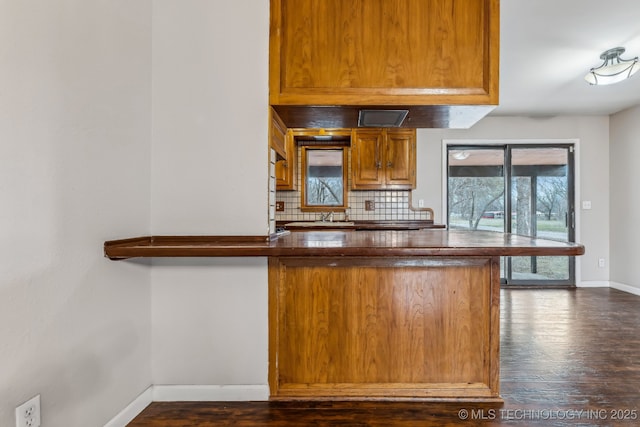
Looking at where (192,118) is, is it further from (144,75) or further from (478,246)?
(478,246)

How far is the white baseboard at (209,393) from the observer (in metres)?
1.78

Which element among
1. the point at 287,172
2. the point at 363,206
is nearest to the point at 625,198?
the point at 363,206

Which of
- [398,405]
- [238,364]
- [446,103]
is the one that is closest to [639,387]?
[398,405]

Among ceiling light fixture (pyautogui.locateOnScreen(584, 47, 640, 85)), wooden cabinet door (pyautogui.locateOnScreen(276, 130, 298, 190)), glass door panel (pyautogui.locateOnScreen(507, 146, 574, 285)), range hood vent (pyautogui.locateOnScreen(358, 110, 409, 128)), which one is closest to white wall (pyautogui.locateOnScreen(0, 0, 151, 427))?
range hood vent (pyautogui.locateOnScreen(358, 110, 409, 128))

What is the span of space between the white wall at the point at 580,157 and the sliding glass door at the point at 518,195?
15cm

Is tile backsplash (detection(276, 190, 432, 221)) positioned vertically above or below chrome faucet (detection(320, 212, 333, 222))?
above

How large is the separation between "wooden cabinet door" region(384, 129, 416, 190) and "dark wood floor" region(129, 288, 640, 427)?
6.23 ft

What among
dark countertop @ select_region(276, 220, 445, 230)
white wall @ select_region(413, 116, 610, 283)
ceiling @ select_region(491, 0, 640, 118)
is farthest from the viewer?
white wall @ select_region(413, 116, 610, 283)

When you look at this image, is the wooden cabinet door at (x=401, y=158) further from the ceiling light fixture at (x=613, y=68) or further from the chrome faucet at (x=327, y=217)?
the ceiling light fixture at (x=613, y=68)

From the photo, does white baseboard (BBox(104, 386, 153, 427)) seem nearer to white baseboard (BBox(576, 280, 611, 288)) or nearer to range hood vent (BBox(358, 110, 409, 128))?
range hood vent (BBox(358, 110, 409, 128))

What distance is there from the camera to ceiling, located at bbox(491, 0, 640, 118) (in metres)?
2.33

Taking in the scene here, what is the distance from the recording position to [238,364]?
1.78 m

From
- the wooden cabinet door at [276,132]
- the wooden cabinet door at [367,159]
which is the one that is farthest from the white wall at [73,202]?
the wooden cabinet door at [367,159]

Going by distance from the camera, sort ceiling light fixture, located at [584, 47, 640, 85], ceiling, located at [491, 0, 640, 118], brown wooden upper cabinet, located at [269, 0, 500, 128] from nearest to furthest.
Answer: brown wooden upper cabinet, located at [269, 0, 500, 128]
ceiling, located at [491, 0, 640, 118]
ceiling light fixture, located at [584, 47, 640, 85]
